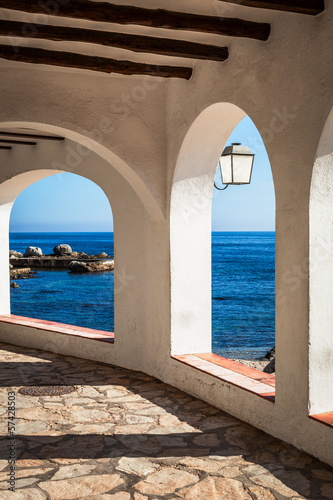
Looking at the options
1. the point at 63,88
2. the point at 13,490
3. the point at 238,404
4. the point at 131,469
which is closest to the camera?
the point at 13,490

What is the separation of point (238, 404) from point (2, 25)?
373 cm

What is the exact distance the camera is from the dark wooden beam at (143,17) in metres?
3.57

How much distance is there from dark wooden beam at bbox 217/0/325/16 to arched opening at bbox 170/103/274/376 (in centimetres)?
209

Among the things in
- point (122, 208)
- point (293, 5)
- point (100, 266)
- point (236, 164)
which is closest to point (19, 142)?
point (122, 208)

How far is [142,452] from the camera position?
3926 millimetres

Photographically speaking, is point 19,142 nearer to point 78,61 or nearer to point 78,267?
point 78,61

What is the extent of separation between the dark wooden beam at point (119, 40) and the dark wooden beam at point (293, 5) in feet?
3.29

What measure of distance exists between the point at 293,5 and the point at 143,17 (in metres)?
1.08

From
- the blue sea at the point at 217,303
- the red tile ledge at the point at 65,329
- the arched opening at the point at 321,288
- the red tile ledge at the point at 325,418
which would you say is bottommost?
the blue sea at the point at 217,303

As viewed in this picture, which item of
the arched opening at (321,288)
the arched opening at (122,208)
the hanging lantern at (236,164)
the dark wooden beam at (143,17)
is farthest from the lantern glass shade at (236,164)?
the arched opening at (321,288)

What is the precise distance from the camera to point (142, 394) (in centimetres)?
540

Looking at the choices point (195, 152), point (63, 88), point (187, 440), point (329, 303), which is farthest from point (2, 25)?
point (187, 440)

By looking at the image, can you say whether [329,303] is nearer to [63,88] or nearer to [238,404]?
[238,404]

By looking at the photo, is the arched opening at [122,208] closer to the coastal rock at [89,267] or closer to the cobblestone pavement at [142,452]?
the cobblestone pavement at [142,452]
